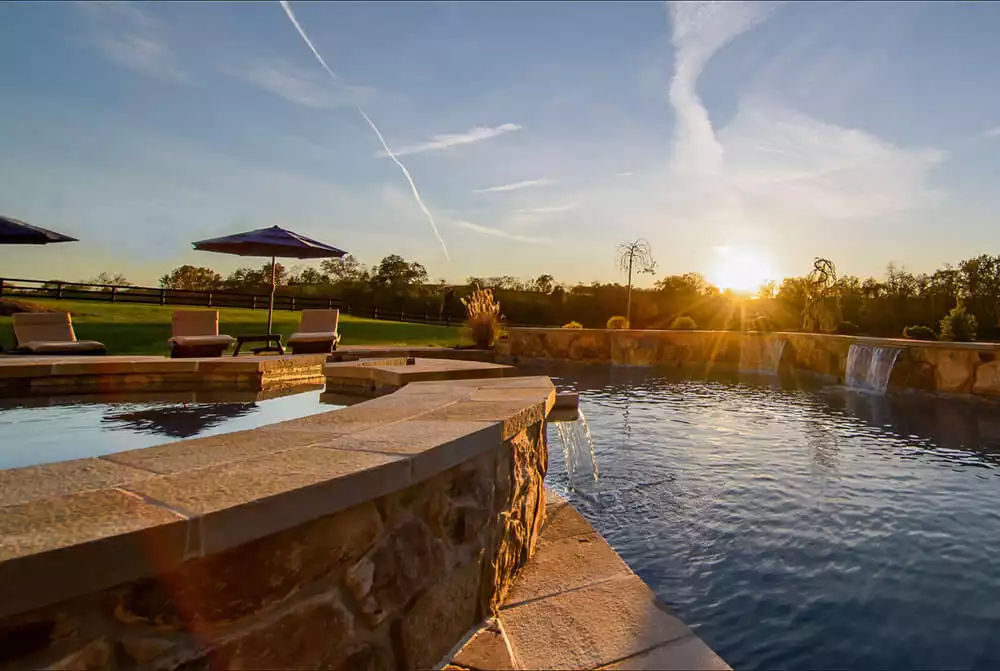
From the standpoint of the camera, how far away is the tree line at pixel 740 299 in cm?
1959

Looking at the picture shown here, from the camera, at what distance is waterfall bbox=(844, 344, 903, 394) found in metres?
9.80

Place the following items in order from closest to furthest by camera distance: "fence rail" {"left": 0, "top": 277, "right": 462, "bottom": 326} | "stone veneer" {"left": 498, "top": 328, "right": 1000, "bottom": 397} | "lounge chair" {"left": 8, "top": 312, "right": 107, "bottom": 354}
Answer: "lounge chair" {"left": 8, "top": 312, "right": 107, "bottom": 354} < "stone veneer" {"left": 498, "top": 328, "right": 1000, "bottom": 397} < "fence rail" {"left": 0, "top": 277, "right": 462, "bottom": 326}

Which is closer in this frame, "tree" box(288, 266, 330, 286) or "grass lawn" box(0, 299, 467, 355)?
"grass lawn" box(0, 299, 467, 355)

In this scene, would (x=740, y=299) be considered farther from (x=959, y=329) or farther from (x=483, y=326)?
(x=483, y=326)

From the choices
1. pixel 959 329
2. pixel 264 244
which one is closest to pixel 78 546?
pixel 264 244

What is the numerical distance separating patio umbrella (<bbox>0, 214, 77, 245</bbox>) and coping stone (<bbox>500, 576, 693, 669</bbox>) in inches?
405

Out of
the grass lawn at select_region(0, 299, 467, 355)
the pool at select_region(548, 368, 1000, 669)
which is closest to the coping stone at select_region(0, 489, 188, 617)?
the pool at select_region(548, 368, 1000, 669)

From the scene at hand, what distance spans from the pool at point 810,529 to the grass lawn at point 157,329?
11454 mm

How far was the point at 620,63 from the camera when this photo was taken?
8.25m

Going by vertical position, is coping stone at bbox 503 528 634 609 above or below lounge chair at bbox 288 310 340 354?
below

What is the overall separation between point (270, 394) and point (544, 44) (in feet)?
19.9

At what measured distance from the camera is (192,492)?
131 centimetres

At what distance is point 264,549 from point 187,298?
2691cm

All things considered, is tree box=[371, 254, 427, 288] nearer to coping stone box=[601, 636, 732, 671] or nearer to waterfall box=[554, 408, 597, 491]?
waterfall box=[554, 408, 597, 491]
